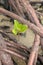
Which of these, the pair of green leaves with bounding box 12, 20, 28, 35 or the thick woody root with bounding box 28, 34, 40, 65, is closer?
the thick woody root with bounding box 28, 34, 40, 65

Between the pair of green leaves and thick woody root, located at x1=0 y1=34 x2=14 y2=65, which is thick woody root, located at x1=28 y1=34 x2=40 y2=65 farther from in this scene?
the pair of green leaves

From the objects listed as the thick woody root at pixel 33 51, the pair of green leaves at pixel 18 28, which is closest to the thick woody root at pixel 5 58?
the thick woody root at pixel 33 51

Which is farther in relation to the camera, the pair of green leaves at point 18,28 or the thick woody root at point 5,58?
the pair of green leaves at point 18,28

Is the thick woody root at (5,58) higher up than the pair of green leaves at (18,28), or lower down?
lower down

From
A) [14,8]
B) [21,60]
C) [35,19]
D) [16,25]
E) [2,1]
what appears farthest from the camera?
[2,1]

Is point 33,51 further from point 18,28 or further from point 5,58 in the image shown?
point 18,28

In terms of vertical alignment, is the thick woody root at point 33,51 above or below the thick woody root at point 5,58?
above

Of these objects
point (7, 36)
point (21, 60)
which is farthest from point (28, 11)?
point (21, 60)

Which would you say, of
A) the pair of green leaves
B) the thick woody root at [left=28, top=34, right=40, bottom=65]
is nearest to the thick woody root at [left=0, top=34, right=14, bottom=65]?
the thick woody root at [left=28, top=34, right=40, bottom=65]

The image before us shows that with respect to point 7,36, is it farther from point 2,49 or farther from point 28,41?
point 2,49

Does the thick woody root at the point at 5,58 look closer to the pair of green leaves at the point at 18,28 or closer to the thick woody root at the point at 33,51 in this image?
the thick woody root at the point at 33,51

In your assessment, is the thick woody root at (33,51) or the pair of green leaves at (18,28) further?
the pair of green leaves at (18,28)
